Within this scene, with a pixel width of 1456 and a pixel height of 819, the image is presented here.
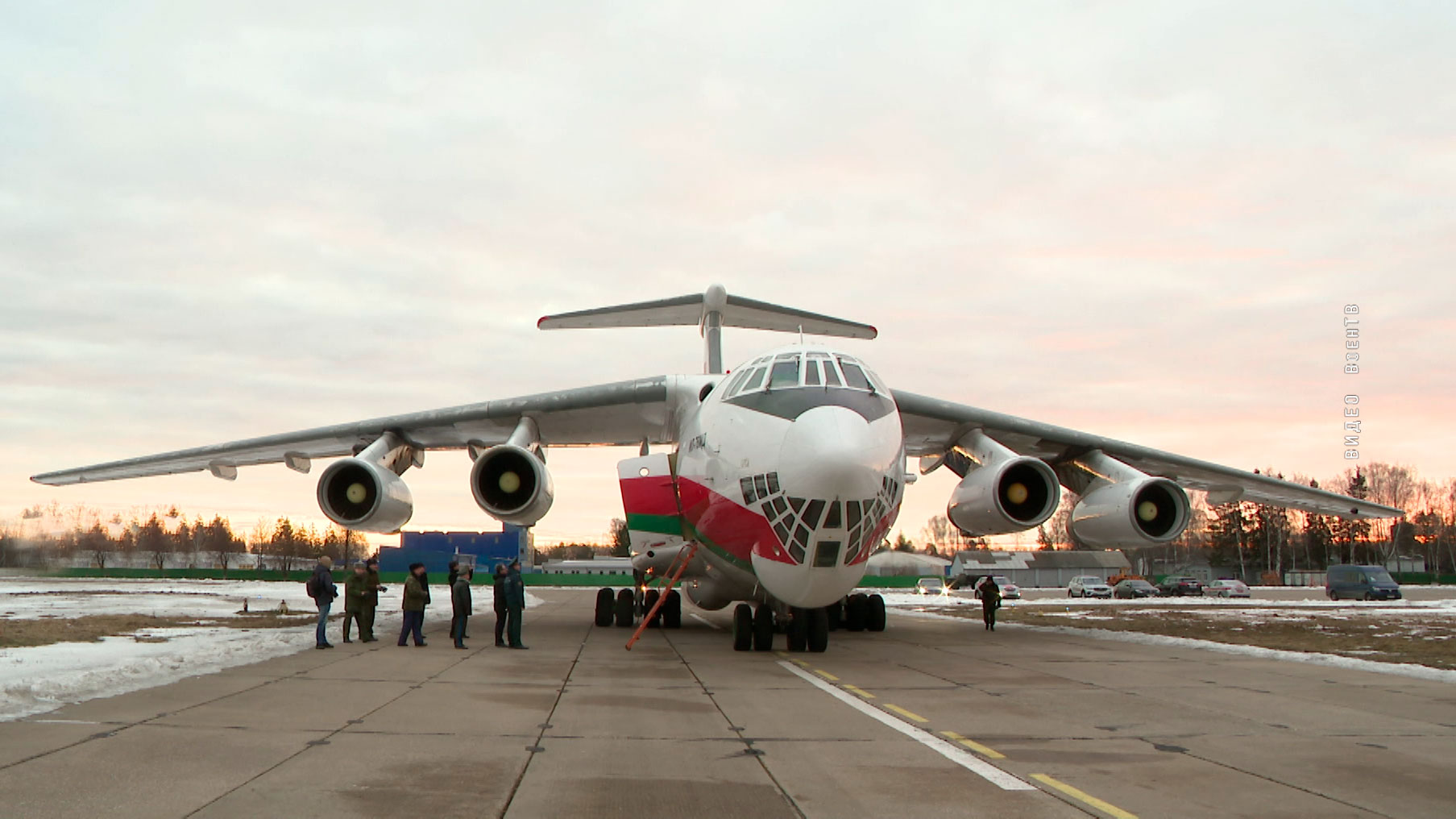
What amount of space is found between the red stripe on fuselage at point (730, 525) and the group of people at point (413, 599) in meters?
2.56

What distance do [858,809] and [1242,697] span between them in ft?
19.3

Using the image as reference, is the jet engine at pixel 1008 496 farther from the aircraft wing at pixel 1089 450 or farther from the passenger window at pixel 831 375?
the passenger window at pixel 831 375

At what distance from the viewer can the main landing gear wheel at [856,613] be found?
58.1 ft

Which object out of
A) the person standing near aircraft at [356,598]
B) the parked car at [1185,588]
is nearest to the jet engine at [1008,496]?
the person standing near aircraft at [356,598]

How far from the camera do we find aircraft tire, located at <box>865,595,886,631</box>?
17.6m

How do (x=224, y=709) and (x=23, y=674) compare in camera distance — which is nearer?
(x=224, y=709)

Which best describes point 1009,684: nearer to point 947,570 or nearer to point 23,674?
point 23,674

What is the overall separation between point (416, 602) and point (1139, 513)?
35.6ft

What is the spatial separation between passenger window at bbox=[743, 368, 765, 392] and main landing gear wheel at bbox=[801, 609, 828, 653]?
9.78 ft

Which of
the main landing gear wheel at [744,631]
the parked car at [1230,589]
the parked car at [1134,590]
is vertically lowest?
the parked car at [1134,590]

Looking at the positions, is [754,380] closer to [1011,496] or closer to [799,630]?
[799,630]

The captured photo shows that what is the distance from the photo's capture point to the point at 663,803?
191 inches

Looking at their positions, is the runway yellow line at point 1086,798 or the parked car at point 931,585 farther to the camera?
the parked car at point 931,585

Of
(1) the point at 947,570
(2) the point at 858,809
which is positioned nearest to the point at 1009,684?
(2) the point at 858,809
